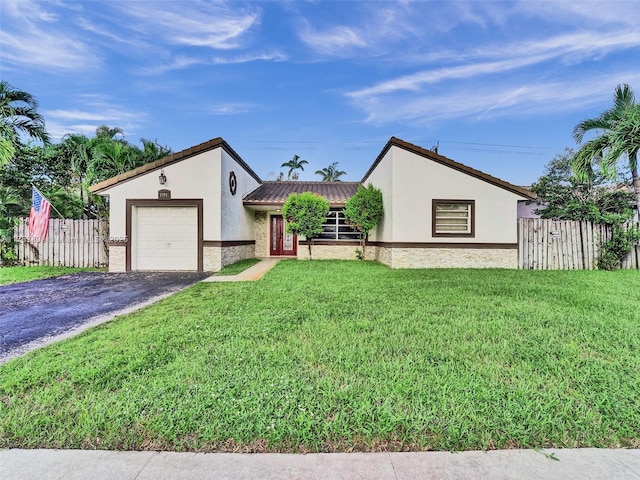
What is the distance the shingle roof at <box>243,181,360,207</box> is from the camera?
14.1 metres

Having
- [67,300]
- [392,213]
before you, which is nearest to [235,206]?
[392,213]

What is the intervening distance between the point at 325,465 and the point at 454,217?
10800 mm

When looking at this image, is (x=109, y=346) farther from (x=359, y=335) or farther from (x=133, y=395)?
(x=359, y=335)

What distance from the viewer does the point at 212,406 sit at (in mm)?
2375

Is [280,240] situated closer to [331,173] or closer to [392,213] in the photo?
[392,213]

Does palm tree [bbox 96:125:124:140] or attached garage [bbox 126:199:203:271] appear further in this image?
palm tree [bbox 96:125:124:140]

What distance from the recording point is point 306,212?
12.9m

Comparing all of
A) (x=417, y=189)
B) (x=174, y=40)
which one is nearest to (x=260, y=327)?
(x=417, y=189)

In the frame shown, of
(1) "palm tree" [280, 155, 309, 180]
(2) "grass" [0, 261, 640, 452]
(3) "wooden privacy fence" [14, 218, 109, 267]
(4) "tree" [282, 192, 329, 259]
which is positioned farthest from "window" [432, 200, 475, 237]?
(1) "palm tree" [280, 155, 309, 180]

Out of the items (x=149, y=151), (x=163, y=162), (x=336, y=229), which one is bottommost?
(x=336, y=229)

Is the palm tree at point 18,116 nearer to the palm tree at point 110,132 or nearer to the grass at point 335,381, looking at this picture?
the palm tree at point 110,132

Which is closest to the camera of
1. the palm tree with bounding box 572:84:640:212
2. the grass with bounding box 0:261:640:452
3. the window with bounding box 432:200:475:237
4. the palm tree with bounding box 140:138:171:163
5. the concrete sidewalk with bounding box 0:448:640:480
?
the concrete sidewalk with bounding box 0:448:640:480

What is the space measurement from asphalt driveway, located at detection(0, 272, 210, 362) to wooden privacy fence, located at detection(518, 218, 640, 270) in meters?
11.7

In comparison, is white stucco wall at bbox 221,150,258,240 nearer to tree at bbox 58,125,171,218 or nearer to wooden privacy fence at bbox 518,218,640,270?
tree at bbox 58,125,171,218
